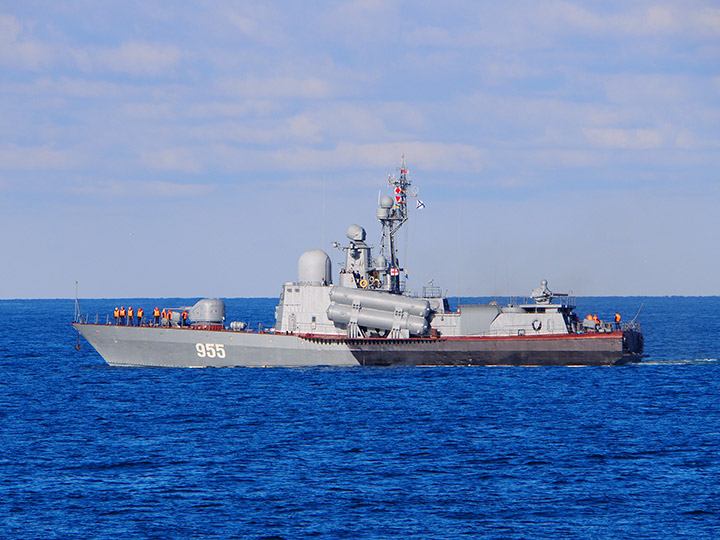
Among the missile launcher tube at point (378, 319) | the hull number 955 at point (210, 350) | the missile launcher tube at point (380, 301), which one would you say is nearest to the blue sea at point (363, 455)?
the hull number 955 at point (210, 350)

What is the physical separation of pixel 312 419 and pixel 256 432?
12.6ft

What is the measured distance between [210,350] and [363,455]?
27.1 metres

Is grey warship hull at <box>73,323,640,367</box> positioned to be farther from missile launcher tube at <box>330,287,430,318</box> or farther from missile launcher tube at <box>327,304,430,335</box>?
missile launcher tube at <box>330,287,430,318</box>

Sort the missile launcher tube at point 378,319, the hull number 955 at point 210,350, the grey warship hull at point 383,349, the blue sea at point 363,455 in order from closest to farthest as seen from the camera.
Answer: the blue sea at point 363,455 < the grey warship hull at point 383,349 < the missile launcher tube at point 378,319 < the hull number 955 at point 210,350

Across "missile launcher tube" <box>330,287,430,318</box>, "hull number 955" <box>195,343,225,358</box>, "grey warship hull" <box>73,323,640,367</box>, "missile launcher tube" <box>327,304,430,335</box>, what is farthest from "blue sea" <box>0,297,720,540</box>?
"missile launcher tube" <box>330,287,430,318</box>

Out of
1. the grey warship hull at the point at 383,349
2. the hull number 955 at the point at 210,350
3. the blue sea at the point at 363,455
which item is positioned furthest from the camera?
the hull number 955 at the point at 210,350

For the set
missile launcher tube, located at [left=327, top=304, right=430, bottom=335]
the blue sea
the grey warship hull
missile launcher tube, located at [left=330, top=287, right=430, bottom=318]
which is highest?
missile launcher tube, located at [left=330, top=287, right=430, bottom=318]

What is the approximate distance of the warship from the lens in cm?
6100

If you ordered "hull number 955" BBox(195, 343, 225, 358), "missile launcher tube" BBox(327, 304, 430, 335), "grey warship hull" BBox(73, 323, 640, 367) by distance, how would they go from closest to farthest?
"grey warship hull" BBox(73, 323, 640, 367) < "missile launcher tube" BBox(327, 304, 430, 335) < "hull number 955" BBox(195, 343, 225, 358)

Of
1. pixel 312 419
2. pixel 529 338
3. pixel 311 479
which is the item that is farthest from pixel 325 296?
pixel 311 479

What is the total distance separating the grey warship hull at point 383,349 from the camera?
199 feet

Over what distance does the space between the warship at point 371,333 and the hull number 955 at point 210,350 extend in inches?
2.7

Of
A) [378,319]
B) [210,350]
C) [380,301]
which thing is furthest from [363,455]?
[210,350]

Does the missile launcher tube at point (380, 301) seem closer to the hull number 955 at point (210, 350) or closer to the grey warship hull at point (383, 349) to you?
the grey warship hull at point (383, 349)
